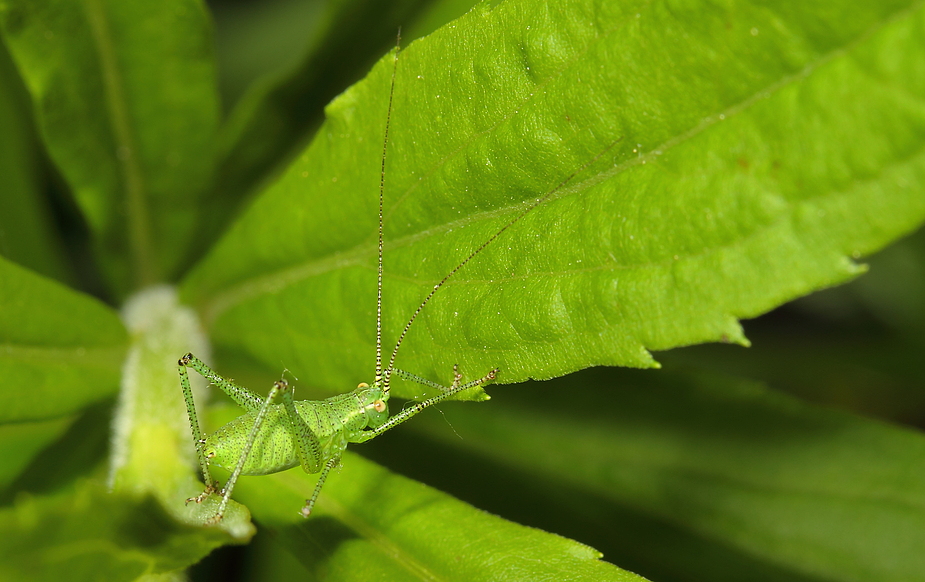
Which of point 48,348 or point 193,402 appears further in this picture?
point 193,402

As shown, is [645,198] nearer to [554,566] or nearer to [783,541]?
[554,566]

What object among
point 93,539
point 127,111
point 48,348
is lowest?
point 93,539

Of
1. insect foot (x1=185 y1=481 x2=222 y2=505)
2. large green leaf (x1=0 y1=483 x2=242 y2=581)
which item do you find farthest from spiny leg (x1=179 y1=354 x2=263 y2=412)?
large green leaf (x1=0 y1=483 x2=242 y2=581)

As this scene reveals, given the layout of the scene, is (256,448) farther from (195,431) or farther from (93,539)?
(93,539)

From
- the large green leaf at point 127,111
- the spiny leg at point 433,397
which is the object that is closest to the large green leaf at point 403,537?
the spiny leg at point 433,397

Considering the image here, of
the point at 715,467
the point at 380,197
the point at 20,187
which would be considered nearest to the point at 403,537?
the point at 380,197

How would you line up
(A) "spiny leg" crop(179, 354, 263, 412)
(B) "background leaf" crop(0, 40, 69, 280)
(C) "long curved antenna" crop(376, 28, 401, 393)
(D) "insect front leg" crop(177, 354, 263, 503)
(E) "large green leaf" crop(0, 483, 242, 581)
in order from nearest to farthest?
(E) "large green leaf" crop(0, 483, 242, 581), (C) "long curved antenna" crop(376, 28, 401, 393), (D) "insect front leg" crop(177, 354, 263, 503), (A) "spiny leg" crop(179, 354, 263, 412), (B) "background leaf" crop(0, 40, 69, 280)

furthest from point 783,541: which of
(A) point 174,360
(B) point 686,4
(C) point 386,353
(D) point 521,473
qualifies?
(A) point 174,360

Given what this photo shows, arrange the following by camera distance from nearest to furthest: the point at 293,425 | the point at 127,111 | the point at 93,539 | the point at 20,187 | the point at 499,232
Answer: the point at 93,539
the point at 499,232
the point at 293,425
the point at 127,111
the point at 20,187

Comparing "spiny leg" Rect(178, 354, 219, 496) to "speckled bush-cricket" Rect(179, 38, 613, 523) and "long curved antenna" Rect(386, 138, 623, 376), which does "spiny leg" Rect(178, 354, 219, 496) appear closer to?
"speckled bush-cricket" Rect(179, 38, 613, 523)
